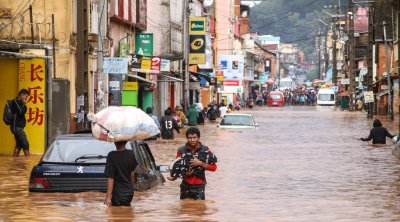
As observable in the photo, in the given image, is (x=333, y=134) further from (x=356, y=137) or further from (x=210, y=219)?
(x=210, y=219)

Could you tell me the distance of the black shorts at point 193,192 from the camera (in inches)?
686

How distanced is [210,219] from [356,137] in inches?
1333

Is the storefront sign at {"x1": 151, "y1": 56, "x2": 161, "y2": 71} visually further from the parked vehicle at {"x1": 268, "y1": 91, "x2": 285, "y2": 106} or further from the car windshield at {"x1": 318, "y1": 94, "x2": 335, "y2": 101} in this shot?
the parked vehicle at {"x1": 268, "y1": 91, "x2": 285, "y2": 106}

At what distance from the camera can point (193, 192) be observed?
17500mm

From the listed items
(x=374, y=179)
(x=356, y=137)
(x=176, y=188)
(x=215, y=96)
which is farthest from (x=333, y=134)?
(x=215, y=96)

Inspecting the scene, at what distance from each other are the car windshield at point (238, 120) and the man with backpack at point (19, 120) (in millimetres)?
24317

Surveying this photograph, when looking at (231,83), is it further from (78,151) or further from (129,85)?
(78,151)

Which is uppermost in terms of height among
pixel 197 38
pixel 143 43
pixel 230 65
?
pixel 197 38

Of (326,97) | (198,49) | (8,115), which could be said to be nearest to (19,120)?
(8,115)

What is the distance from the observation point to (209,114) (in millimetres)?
79562

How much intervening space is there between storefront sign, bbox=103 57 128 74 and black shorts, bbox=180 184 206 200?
21184 mm

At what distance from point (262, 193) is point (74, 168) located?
4.50 m

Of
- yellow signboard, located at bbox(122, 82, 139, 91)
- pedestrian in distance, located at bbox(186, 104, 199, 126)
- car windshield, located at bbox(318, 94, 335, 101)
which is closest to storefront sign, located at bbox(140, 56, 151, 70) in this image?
yellow signboard, located at bbox(122, 82, 139, 91)

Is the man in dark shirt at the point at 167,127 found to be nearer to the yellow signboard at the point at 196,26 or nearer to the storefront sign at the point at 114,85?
the storefront sign at the point at 114,85
